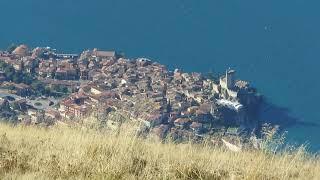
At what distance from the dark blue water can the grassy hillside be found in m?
26.5

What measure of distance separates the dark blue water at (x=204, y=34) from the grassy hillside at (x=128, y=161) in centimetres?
2654

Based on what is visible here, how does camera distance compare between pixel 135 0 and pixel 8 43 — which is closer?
pixel 8 43

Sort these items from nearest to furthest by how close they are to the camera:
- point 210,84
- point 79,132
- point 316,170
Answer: point 316,170 → point 79,132 → point 210,84

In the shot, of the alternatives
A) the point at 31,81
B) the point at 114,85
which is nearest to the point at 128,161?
the point at 114,85

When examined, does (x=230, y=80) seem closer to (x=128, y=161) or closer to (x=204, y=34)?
(x=204, y=34)

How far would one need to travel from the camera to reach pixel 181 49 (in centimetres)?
4238

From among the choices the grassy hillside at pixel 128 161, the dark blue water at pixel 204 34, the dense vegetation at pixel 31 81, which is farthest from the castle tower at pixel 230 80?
the grassy hillside at pixel 128 161

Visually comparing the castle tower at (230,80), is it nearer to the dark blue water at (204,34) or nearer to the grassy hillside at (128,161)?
the dark blue water at (204,34)

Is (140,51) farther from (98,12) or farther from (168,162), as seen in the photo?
(168,162)

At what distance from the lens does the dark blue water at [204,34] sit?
37281 mm

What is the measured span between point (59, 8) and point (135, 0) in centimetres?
641

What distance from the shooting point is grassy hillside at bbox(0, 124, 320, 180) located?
3598 mm

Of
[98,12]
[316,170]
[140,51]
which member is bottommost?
[316,170]

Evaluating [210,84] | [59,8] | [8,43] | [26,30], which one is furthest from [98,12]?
[210,84]
